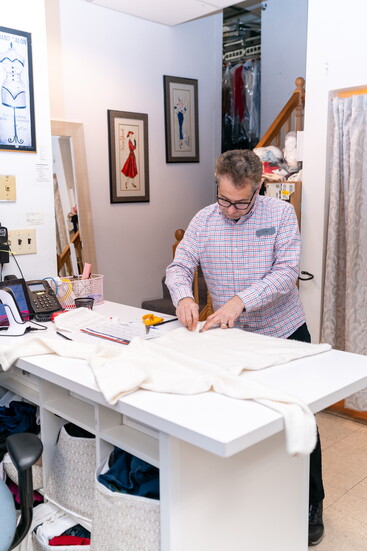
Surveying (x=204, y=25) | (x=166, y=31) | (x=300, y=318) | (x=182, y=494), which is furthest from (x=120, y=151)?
(x=182, y=494)

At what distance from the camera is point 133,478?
5.41ft

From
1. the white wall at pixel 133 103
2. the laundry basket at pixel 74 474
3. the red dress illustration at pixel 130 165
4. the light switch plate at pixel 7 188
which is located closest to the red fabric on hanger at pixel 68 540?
the laundry basket at pixel 74 474

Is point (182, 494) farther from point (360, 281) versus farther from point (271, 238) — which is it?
point (360, 281)

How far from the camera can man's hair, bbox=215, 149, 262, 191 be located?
2.20 meters

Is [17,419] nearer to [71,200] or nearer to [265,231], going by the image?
[265,231]

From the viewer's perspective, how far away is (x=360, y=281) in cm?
328

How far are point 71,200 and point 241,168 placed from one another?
7.09ft

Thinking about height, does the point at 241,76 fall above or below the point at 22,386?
above

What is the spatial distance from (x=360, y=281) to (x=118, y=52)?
253 cm

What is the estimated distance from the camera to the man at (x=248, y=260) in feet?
7.23

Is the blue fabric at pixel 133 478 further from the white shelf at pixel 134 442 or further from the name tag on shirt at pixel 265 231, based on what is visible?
the name tag on shirt at pixel 265 231

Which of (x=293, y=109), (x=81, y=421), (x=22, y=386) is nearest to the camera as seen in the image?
(x=81, y=421)

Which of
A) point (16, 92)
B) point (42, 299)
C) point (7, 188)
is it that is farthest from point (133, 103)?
point (42, 299)

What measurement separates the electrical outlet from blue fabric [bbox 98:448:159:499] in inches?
55.7
